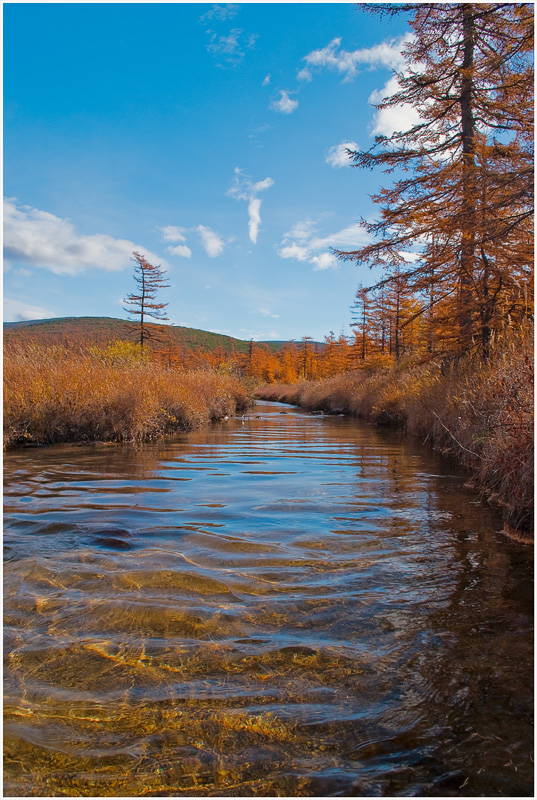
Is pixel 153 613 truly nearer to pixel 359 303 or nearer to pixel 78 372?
pixel 78 372

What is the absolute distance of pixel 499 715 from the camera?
198 centimetres

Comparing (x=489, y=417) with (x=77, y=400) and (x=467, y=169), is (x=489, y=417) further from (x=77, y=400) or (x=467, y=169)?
(x=77, y=400)

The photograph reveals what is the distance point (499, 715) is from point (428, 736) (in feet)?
1.21

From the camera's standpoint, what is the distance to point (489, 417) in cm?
641

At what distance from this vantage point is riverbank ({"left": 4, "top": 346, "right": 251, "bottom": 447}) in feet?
34.2

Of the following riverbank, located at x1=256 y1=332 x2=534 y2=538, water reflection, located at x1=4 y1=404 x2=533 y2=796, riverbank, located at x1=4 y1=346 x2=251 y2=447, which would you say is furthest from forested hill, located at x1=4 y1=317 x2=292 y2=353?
water reflection, located at x1=4 y1=404 x2=533 y2=796

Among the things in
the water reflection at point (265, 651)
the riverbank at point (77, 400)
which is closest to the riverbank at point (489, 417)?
the water reflection at point (265, 651)

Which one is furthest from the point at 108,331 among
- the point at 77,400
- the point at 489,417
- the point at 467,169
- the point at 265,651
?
the point at 265,651

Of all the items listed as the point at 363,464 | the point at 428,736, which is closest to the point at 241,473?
the point at 363,464

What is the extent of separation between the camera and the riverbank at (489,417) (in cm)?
456

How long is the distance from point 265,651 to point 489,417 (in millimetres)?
5167

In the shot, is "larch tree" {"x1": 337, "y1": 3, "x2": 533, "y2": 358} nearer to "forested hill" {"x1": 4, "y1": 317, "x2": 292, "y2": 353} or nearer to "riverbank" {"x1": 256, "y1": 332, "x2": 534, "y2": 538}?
"riverbank" {"x1": 256, "y1": 332, "x2": 534, "y2": 538}

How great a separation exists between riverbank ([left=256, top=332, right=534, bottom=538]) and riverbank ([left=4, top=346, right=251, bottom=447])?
722 centimetres

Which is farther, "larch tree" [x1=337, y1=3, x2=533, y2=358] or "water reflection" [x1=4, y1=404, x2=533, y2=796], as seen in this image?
"larch tree" [x1=337, y1=3, x2=533, y2=358]
